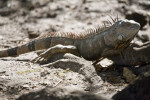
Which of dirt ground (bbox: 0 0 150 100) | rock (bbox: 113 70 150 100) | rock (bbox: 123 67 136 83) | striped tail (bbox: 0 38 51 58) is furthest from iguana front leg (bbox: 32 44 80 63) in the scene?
rock (bbox: 113 70 150 100)

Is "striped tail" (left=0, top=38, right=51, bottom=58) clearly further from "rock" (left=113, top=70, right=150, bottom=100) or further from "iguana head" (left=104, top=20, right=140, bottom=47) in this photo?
"rock" (left=113, top=70, right=150, bottom=100)

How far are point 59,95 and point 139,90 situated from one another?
847 millimetres

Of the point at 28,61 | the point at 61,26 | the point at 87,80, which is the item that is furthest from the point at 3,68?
the point at 61,26

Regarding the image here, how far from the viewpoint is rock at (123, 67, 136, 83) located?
14.3 feet

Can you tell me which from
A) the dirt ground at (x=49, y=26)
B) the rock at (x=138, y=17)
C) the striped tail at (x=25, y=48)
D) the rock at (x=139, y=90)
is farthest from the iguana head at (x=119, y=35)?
the rock at (x=138, y=17)

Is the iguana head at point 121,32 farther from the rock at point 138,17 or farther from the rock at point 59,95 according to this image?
the rock at point 138,17

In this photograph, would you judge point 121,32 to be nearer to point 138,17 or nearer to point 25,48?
point 25,48

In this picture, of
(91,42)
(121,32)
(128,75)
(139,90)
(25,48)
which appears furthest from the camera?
(25,48)

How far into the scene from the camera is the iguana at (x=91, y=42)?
495 centimetres

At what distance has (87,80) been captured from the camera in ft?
14.5

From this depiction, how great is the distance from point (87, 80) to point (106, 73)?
442 mm

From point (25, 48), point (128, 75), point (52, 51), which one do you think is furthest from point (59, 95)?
point (25, 48)

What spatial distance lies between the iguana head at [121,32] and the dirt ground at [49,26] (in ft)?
1.34

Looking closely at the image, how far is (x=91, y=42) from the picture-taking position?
17.6 feet
